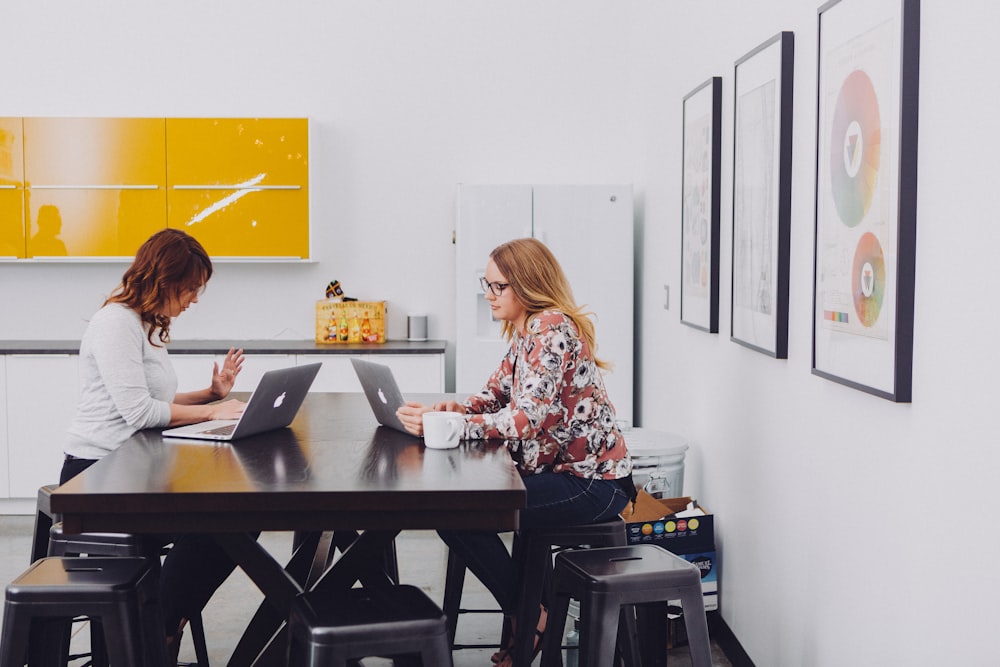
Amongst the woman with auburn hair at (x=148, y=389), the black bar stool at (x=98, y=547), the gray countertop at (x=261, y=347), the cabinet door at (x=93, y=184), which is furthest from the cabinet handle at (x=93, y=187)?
the black bar stool at (x=98, y=547)

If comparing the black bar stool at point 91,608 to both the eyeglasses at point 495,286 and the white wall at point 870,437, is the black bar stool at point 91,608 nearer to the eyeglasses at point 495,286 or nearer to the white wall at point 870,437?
the eyeglasses at point 495,286

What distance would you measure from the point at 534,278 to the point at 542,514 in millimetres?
631

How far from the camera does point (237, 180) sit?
5.29 m

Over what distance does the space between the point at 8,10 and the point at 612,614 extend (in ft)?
16.6

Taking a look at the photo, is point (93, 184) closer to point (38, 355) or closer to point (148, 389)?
point (38, 355)

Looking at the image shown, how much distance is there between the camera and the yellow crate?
216 inches

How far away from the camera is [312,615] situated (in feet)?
6.55

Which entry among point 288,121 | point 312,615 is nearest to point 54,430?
point 288,121

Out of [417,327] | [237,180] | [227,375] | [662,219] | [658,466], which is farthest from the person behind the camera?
[417,327]

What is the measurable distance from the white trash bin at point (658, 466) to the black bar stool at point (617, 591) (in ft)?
4.23

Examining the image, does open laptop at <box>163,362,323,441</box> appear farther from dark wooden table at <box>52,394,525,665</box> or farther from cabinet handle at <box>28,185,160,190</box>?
cabinet handle at <box>28,185,160,190</box>

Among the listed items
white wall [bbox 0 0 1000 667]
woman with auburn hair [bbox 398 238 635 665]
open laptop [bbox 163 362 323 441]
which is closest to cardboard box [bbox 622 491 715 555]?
white wall [bbox 0 0 1000 667]

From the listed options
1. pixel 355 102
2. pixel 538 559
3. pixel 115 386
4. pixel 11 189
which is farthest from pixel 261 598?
pixel 355 102

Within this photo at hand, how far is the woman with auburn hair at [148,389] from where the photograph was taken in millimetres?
2768
